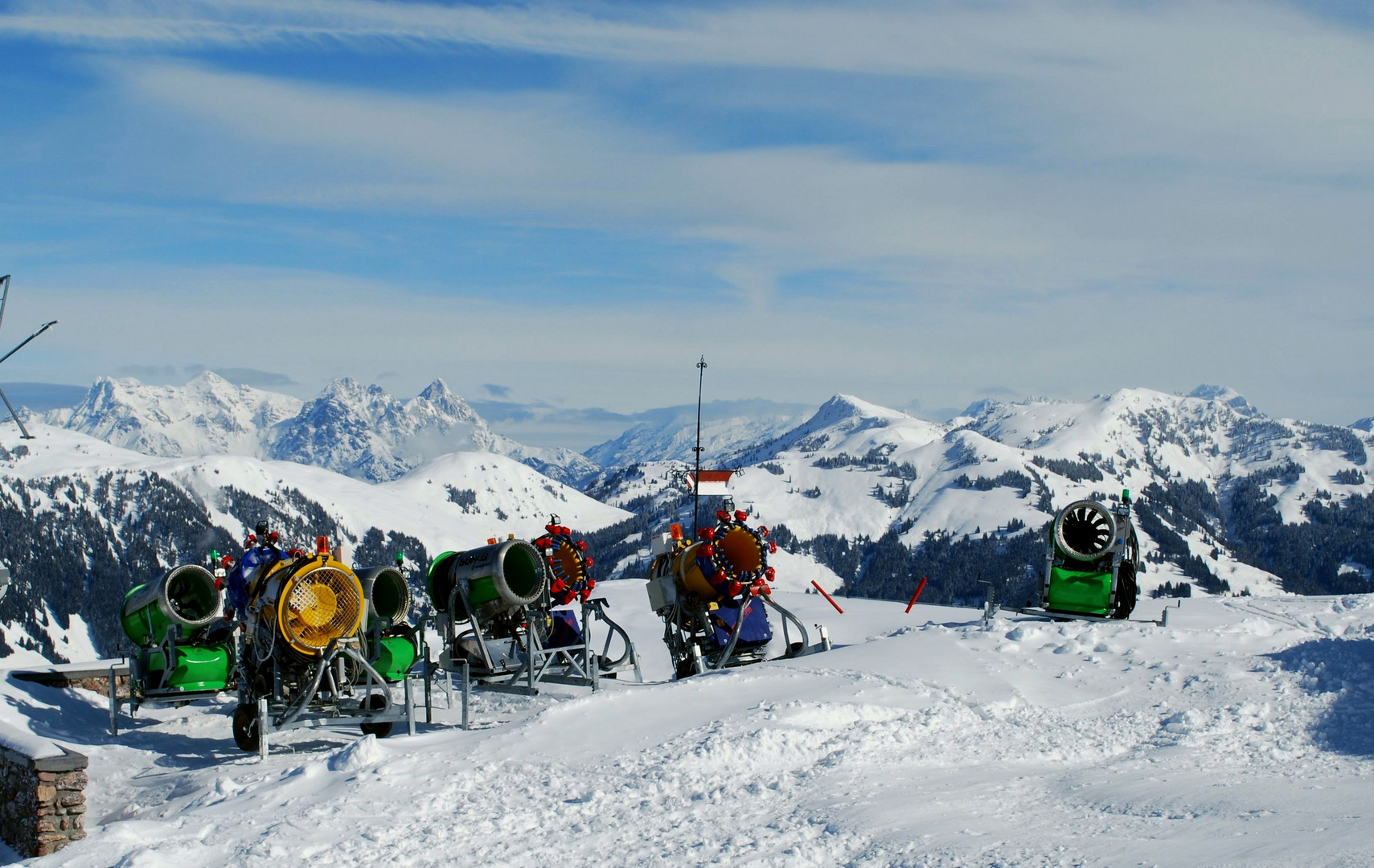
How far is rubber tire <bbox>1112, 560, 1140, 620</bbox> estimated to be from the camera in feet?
81.3

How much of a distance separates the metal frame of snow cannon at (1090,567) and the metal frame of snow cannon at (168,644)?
1589 centimetres

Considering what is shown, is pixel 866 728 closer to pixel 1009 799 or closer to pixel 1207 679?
pixel 1009 799

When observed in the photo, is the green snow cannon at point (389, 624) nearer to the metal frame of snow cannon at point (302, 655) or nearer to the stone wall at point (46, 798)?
the metal frame of snow cannon at point (302, 655)

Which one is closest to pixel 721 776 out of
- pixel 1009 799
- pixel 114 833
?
pixel 1009 799

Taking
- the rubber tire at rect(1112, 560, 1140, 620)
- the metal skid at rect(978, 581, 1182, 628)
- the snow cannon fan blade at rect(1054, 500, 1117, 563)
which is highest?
the snow cannon fan blade at rect(1054, 500, 1117, 563)

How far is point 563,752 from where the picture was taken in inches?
606

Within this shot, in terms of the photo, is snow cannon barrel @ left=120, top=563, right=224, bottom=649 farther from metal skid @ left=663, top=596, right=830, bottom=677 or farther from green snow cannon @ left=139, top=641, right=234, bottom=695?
metal skid @ left=663, top=596, right=830, bottom=677

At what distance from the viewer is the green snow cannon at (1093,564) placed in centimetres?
2459

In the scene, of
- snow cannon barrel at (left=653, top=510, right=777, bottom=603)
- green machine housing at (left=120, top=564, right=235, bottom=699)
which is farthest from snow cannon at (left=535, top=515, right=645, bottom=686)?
green machine housing at (left=120, top=564, right=235, bottom=699)

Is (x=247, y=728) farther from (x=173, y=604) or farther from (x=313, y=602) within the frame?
(x=173, y=604)

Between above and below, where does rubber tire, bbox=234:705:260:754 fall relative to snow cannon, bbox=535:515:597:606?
below

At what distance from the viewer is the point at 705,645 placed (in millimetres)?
24422

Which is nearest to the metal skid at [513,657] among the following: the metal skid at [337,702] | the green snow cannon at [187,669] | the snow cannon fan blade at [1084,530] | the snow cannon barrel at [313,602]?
the metal skid at [337,702]

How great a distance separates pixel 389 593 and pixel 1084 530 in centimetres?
1561
